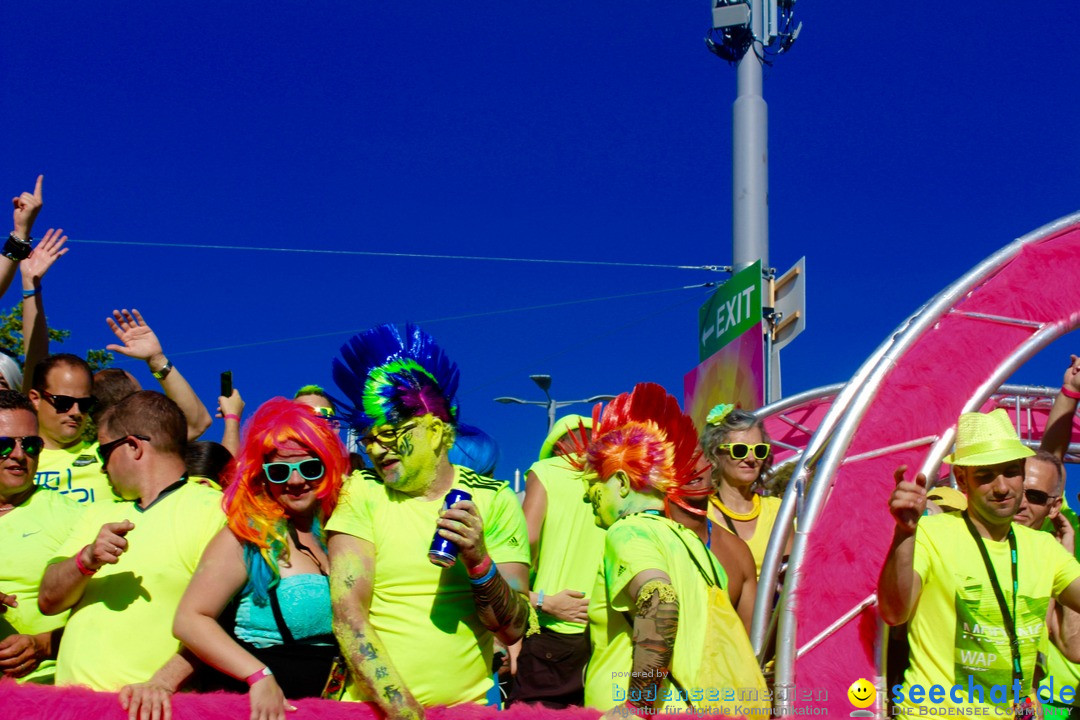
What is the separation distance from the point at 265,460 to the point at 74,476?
1291mm

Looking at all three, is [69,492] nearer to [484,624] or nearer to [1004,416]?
[484,624]

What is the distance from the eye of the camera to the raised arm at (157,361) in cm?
460

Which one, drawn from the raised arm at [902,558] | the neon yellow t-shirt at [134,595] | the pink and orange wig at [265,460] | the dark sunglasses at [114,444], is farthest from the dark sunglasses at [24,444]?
the raised arm at [902,558]

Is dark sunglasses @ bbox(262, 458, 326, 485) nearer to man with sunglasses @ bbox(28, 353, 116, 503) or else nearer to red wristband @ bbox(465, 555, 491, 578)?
red wristband @ bbox(465, 555, 491, 578)

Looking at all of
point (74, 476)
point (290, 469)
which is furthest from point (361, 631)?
point (74, 476)

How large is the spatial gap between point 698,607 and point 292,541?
3.89 ft

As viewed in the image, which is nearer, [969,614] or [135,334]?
[969,614]

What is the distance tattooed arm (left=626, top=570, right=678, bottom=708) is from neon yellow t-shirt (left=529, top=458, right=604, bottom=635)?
4.22ft

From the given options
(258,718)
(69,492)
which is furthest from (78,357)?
(258,718)

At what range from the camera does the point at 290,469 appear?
10.1ft

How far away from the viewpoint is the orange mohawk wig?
3.11 meters

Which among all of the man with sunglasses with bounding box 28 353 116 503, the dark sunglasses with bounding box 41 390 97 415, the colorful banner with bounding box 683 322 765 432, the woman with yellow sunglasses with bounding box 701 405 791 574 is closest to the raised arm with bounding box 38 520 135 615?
the man with sunglasses with bounding box 28 353 116 503

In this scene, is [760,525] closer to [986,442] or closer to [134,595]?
[986,442]

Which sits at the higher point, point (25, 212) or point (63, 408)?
point (25, 212)
